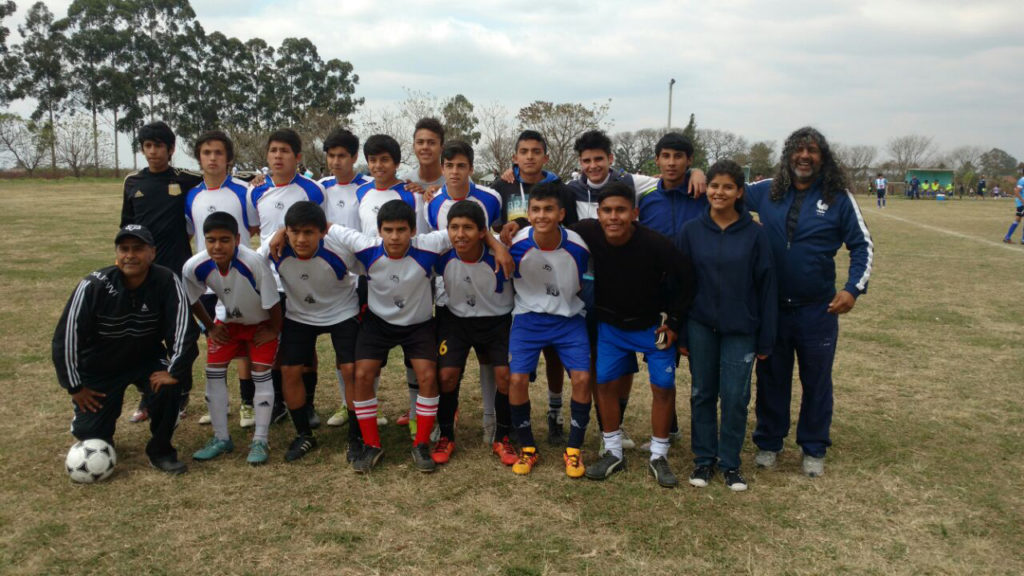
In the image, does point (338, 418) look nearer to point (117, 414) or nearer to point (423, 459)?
point (423, 459)

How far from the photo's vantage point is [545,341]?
428cm

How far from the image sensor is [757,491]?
153 inches

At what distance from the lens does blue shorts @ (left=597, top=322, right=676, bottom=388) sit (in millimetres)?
4035

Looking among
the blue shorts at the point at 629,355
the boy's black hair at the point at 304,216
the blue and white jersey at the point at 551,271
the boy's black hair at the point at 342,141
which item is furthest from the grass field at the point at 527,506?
the boy's black hair at the point at 342,141

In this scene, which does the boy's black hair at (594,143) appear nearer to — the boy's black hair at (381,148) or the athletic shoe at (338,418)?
the boy's black hair at (381,148)

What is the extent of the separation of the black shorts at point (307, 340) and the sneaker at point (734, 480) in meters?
2.62

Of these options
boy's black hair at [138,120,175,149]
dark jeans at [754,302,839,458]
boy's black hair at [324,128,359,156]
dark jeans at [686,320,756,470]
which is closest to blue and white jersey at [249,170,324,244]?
boy's black hair at [324,128,359,156]

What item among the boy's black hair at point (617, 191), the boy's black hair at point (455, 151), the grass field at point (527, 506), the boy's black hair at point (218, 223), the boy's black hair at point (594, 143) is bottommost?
the grass field at point (527, 506)

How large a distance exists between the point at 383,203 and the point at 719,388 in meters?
2.66

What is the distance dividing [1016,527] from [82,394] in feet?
18.3

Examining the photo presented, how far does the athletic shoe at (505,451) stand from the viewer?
4234 mm

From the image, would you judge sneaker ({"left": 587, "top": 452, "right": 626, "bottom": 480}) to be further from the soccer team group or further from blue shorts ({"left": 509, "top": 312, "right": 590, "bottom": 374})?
blue shorts ({"left": 509, "top": 312, "right": 590, "bottom": 374})

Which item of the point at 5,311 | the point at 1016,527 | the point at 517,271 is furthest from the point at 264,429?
the point at 5,311

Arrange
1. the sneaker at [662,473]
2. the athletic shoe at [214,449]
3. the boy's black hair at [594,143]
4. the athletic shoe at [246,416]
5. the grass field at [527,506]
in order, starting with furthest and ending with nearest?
the athletic shoe at [246,416], the boy's black hair at [594,143], the athletic shoe at [214,449], the sneaker at [662,473], the grass field at [527,506]
